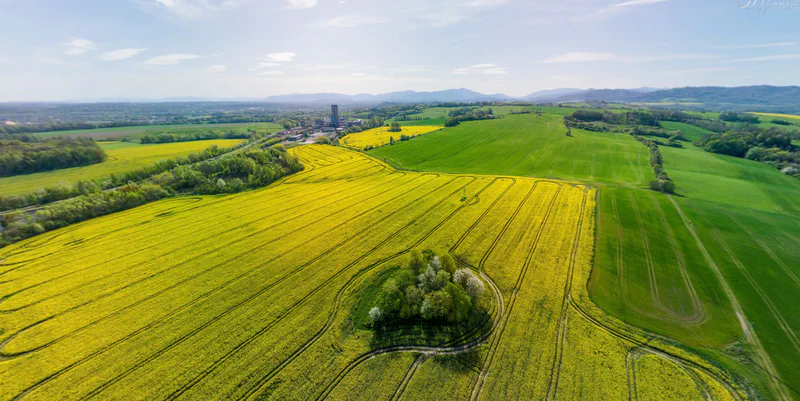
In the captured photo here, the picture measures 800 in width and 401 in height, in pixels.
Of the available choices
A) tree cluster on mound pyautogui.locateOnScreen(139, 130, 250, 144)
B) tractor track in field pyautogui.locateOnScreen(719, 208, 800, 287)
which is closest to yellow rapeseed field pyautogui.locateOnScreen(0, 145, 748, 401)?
tractor track in field pyautogui.locateOnScreen(719, 208, 800, 287)

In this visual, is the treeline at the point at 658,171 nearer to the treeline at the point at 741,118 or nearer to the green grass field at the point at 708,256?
the green grass field at the point at 708,256

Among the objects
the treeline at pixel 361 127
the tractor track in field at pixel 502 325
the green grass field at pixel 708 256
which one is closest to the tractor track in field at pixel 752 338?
the green grass field at pixel 708 256

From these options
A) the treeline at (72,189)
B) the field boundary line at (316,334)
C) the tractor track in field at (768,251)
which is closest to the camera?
the field boundary line at (316,334)

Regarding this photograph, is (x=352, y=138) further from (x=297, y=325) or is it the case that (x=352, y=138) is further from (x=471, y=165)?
(x=297, y=325)

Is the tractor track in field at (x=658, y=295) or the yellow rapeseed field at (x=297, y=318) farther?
Answer: the tractor track in field at (x=658, y=295)

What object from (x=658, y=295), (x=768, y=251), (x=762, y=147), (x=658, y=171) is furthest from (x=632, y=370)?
(x=762, y=147)

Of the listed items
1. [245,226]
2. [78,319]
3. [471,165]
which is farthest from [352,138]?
[78,319]
